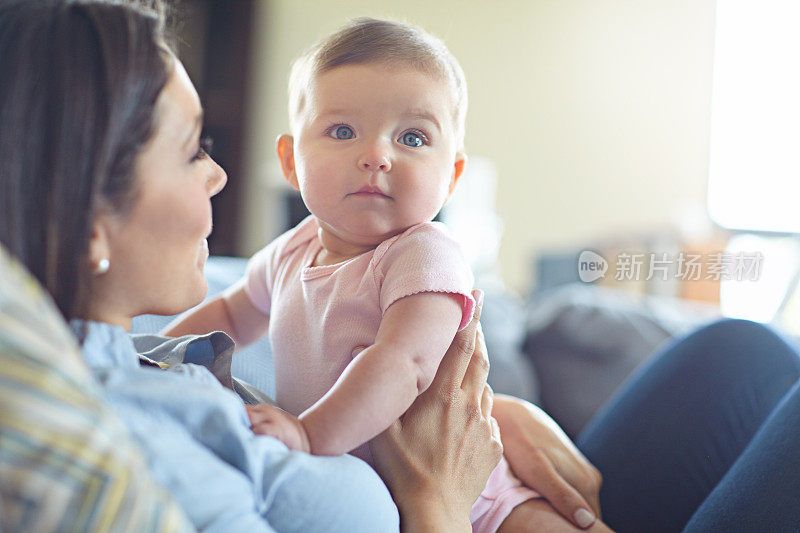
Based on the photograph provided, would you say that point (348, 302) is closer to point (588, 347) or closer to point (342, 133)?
point (342, 133)

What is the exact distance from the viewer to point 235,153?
4121 millimetres

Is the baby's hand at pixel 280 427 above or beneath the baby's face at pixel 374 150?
beneath

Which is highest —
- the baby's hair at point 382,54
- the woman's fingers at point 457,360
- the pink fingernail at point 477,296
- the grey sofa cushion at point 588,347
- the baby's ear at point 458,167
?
the baby's hair at point 382,54

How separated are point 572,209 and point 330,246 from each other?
13.6ft

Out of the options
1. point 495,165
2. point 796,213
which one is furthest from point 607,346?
point 495,165

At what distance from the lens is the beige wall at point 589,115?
176 inches

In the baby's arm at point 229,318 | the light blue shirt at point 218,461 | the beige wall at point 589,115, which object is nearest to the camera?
the light blue shirt at point 218,461

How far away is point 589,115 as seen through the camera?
472 centimetres

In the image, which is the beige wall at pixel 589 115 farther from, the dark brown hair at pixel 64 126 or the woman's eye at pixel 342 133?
the dark brown hair at pixel 64 126

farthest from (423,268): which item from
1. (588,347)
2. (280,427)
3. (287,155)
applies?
(588,347)

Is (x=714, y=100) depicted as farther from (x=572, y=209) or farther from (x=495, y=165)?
(x=495, y=165)

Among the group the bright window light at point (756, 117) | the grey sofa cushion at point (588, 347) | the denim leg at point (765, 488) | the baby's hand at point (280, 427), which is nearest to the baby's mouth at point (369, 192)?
the baby's hand at point (280, 427)

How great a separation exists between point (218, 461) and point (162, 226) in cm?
A: 20

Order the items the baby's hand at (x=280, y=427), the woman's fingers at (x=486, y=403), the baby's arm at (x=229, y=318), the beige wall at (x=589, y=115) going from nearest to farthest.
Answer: the baby's hand at (x=280, y=427) < the woman's fingers at (x=486, y=403) < the baby's arm at (x=229, y=318) < the beige wall at (x=589, y=115)
